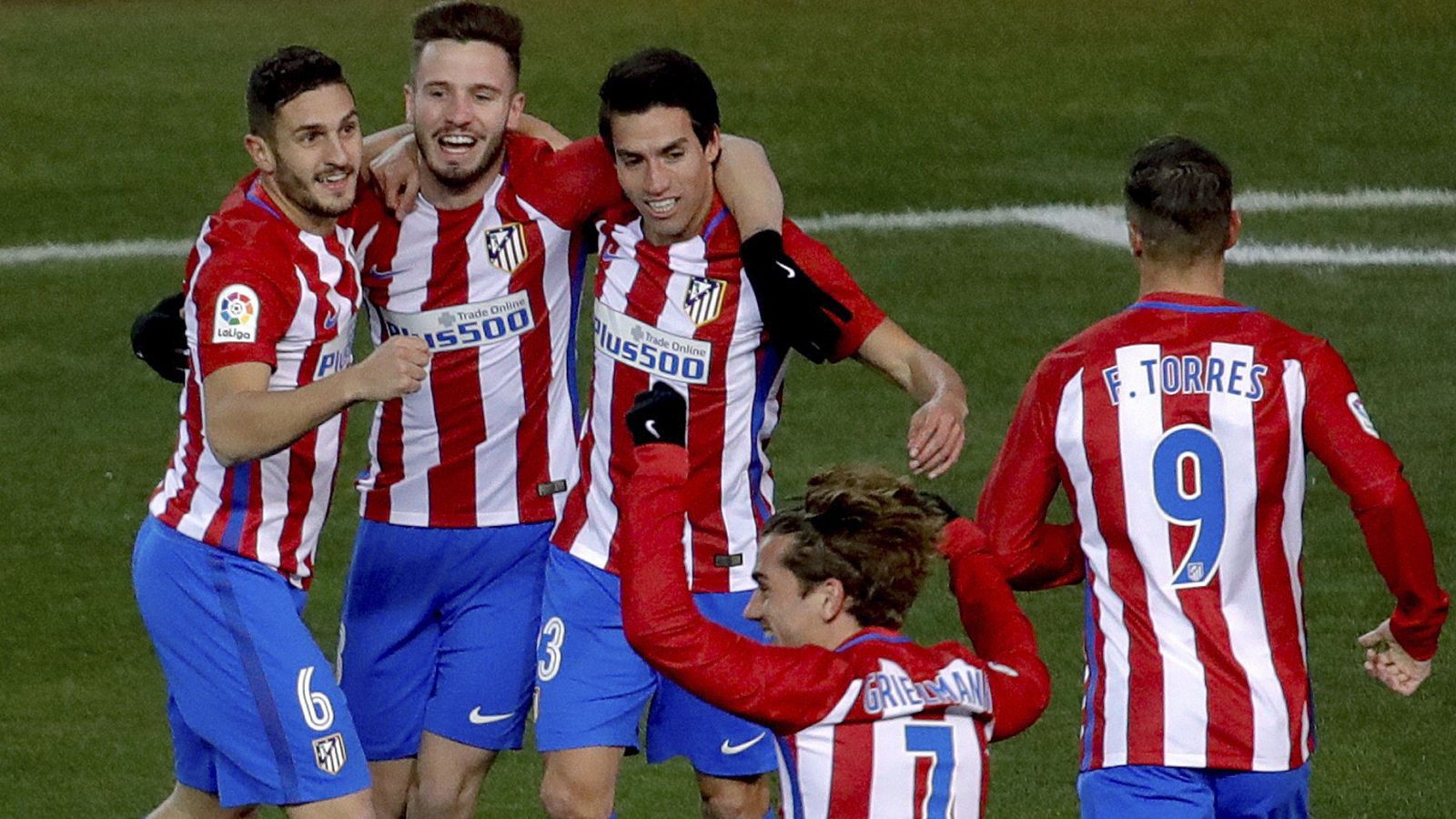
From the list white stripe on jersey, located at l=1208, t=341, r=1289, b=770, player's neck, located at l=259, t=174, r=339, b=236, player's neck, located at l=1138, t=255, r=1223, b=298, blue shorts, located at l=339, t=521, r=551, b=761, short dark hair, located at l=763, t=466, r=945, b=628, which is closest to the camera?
short dark hair, located at l=763, t=466, r=945, b=628

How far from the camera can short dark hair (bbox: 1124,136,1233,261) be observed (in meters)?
5.33

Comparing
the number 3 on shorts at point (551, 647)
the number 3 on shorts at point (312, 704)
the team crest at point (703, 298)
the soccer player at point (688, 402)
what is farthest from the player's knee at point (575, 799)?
the team crest at point (703, 298)

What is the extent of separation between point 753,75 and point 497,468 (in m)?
10.6

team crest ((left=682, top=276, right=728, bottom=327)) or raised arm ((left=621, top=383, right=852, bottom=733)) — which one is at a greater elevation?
team crest ((left=682, top=276, right=728, bottom=327))

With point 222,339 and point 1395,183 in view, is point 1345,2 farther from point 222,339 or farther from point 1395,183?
point 222,339

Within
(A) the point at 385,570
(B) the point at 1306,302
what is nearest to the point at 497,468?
(A) the point at 385,570

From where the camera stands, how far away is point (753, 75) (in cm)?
1703

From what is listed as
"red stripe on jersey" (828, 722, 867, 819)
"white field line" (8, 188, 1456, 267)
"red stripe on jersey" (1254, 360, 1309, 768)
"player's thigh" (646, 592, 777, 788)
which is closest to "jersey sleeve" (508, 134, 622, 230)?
"player's thigh" (646, 592, 777, 788)

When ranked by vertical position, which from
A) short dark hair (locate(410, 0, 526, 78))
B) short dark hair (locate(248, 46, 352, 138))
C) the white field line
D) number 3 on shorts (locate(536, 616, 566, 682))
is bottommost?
number 3 on shorts (locate(536, 616, 566, 682))

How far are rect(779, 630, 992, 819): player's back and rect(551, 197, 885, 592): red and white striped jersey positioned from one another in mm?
1673

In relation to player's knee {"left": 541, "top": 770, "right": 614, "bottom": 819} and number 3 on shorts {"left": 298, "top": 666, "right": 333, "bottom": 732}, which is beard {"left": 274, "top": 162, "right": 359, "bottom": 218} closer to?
number 3 on shorts {"left": 298, "top": 666, "right": 333, "bottom": 732}

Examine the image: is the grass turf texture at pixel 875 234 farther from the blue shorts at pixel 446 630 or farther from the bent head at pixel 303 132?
the bent head at pixel 303 132

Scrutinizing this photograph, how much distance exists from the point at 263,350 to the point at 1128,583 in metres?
2.02

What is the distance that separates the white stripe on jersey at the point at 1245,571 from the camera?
17.3ft
